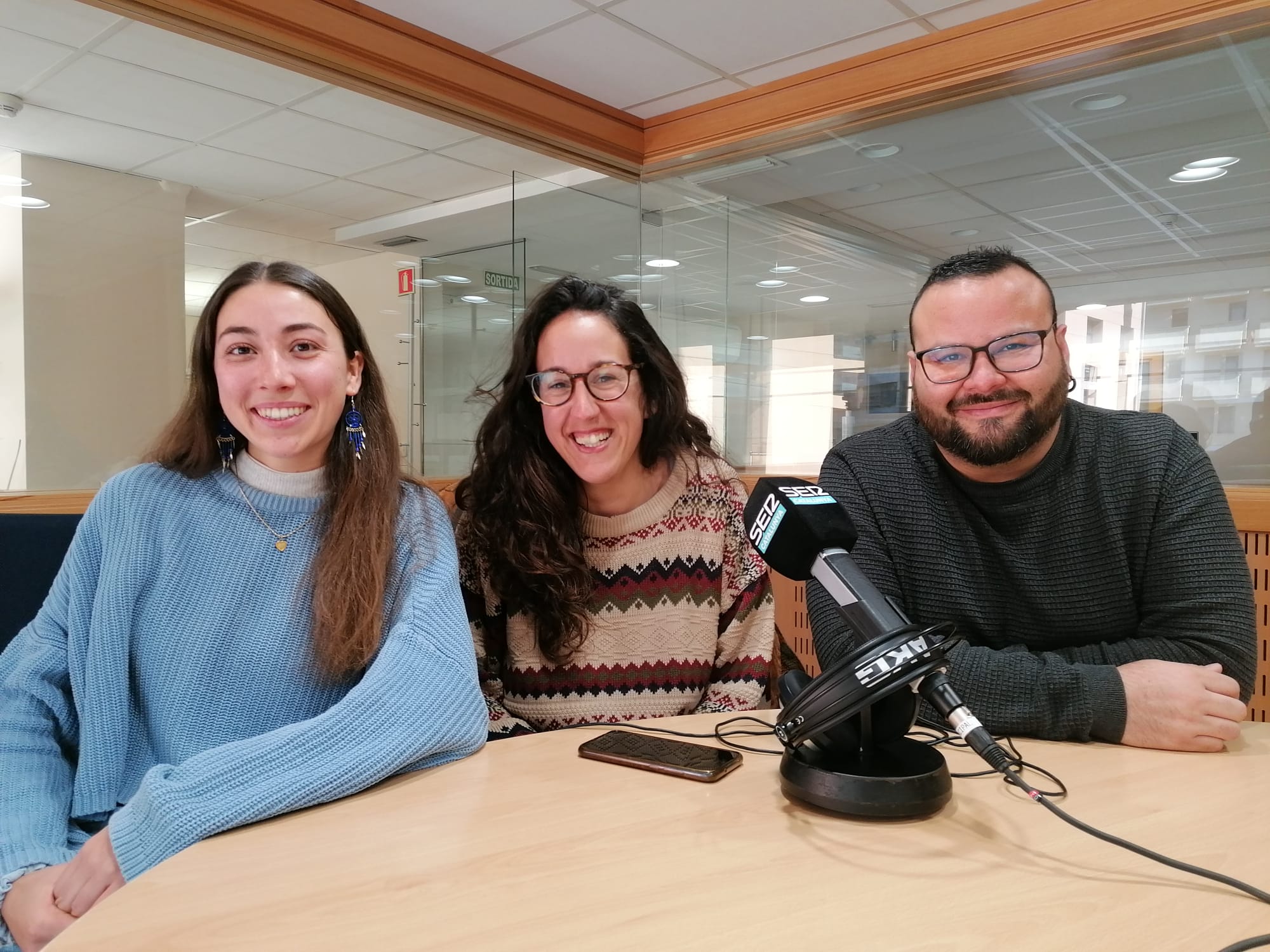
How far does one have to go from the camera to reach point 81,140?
9.66 ft

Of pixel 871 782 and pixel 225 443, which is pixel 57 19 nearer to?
pixel 225 443

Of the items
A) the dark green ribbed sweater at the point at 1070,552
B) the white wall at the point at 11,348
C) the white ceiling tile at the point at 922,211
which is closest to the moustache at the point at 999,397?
the dark green ribbed sweater at the point at 1070,552

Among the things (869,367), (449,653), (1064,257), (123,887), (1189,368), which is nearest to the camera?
(123,887)

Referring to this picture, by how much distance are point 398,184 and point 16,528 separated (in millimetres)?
2393

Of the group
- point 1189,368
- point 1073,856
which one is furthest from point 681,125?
point 1073,856

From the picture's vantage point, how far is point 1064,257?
3436 millimetres

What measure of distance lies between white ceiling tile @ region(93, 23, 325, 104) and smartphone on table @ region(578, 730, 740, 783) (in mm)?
2696

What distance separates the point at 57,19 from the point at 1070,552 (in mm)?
3068

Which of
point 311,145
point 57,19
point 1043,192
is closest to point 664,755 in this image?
point 57,19

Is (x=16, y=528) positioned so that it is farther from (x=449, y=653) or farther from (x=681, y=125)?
(x=681, y=125)

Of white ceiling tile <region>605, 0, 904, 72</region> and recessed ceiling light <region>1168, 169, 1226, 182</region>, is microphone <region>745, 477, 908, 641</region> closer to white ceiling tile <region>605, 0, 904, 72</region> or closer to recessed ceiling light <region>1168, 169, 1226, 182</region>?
white ceiling tile <region>605, 0, 904, 72</region>

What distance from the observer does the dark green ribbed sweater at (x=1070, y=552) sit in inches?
52.0

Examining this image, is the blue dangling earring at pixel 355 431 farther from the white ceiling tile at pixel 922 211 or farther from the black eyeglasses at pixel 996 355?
the white ceiling tile at pixel 922 211

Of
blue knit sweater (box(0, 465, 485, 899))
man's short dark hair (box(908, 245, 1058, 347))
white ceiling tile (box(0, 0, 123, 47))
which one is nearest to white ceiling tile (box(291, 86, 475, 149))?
white ceiling tile (box(0, 0, 123, 47))
